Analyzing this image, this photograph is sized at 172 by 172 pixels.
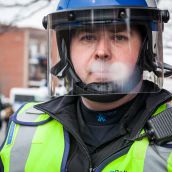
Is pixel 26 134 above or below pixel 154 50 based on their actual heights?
below

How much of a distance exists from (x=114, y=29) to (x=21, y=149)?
70 cm

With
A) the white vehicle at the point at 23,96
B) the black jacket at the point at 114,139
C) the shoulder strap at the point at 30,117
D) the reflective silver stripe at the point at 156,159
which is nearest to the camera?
the reflective silver stripe at the point at 156,159

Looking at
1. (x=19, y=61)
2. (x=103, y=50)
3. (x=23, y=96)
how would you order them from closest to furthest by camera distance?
(x=103, y=50) → (x=23, y=96) → (x=19, y=61)

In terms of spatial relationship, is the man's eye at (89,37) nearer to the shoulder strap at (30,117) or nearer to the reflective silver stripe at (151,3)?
the reflective silver stripe at (151,3)

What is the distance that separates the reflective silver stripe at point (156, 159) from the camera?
6.31 ft

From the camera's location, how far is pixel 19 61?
38.6m

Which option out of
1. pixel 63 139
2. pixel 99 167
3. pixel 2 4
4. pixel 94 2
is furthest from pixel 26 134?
pixel 2 4

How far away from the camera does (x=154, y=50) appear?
2320 millimetres

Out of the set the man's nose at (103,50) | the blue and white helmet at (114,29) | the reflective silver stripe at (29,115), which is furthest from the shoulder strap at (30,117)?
the man's nose at (103,50)

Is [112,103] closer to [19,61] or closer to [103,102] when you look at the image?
[103,102]

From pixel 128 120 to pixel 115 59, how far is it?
11.2 inches

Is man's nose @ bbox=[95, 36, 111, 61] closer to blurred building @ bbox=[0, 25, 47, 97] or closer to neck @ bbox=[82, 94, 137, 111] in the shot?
neck @ bbox=[82, 94, 137, 111]

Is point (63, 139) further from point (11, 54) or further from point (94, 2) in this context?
point (11, 54)

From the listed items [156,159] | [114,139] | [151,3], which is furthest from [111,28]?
[156,159]
